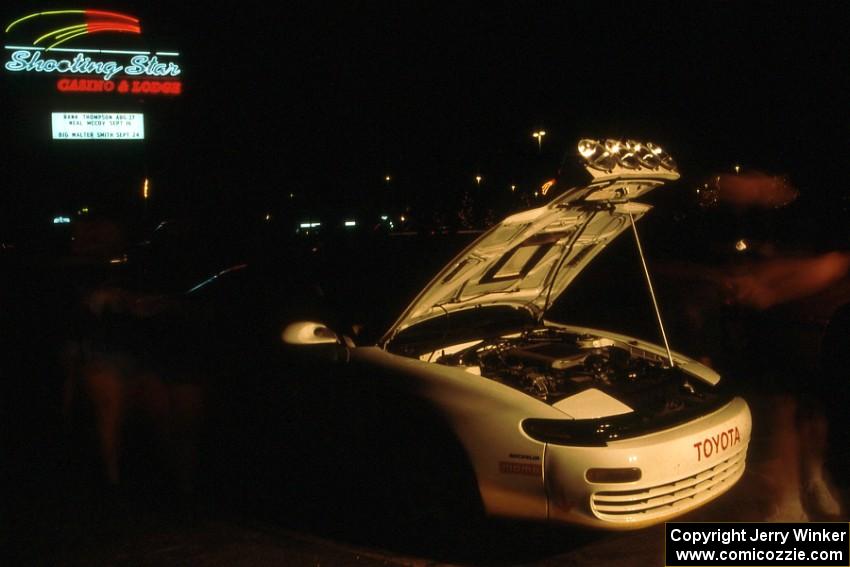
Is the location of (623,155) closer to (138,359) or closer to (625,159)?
(625,159)

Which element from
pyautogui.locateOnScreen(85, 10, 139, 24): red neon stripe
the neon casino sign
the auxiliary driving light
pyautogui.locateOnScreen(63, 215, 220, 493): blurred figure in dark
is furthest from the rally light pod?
pyautogui.locateOnScreen(85, 10, 139, 24): red neon stripe

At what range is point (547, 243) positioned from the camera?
14.7ft

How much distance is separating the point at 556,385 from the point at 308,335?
137 cm

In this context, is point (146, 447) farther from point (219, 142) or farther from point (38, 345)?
point (219, 142)

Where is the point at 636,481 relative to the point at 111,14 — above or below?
below

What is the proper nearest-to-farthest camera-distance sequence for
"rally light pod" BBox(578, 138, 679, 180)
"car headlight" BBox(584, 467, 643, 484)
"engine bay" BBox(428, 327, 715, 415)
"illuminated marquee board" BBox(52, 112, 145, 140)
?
"car headlight" BBox(584, 467, 643, 484)
"rally light pod" BBox(578, 138, 679, 180)
"engine bay" BBox(428, 327, 715, 415)
"illuminated marquee board" BBox(52, 112, 145, 140)

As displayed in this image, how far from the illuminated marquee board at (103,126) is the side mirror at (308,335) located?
98.8 ft

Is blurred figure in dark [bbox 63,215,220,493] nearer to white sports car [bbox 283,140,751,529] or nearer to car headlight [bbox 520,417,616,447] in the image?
white sports car [bbox 283,140,751,529]

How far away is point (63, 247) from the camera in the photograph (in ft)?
69.1

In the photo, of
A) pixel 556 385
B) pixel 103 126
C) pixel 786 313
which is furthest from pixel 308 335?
pixel 103 126

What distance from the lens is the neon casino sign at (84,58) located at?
2970 centimetres

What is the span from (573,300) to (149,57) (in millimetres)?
24908

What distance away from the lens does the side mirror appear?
3.81m

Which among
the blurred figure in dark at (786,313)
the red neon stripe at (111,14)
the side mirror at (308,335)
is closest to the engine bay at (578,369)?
the blurred figure in dark at (786,313)
